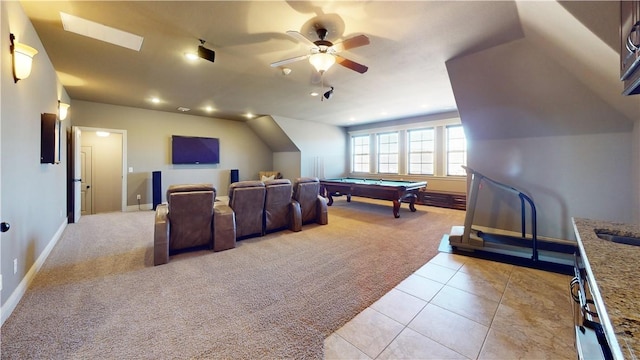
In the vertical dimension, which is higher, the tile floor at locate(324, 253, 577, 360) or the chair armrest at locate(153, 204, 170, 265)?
the chair armrest at locate(153, 204, 170, 265)

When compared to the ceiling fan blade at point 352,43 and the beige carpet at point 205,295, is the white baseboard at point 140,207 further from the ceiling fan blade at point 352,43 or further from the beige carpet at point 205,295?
the ceiling fan blade at point 352,43

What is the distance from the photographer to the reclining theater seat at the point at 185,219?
125 inches

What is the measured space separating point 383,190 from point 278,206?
2592mm

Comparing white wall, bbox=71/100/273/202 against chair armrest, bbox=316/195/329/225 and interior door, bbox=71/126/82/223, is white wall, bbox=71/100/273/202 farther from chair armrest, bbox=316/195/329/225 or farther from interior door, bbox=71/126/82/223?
chair armrest, bbox=316/195/329/225

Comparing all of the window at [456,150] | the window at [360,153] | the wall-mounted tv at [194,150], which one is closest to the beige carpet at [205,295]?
the wall-mounted tv at [194,150]

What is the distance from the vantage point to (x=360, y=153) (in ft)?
31.7

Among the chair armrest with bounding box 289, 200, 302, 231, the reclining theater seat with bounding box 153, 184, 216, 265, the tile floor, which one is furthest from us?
the chair armrest with bounding box 289, 200, 302, 231

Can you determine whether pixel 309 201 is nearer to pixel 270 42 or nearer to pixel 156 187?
pixel 270 42

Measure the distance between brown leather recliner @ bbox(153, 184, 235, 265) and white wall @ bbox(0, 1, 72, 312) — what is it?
1.13 metres

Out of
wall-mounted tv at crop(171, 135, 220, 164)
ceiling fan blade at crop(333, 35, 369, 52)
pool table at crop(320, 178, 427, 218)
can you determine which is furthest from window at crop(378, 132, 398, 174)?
ceiling fan blade at crop(333, 35, 369, 52)

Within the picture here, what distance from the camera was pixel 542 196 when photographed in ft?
12.6

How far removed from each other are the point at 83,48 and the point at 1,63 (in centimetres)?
165

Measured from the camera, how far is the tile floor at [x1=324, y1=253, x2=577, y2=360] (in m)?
1.70

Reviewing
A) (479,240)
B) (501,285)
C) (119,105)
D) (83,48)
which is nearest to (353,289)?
(501,285)
